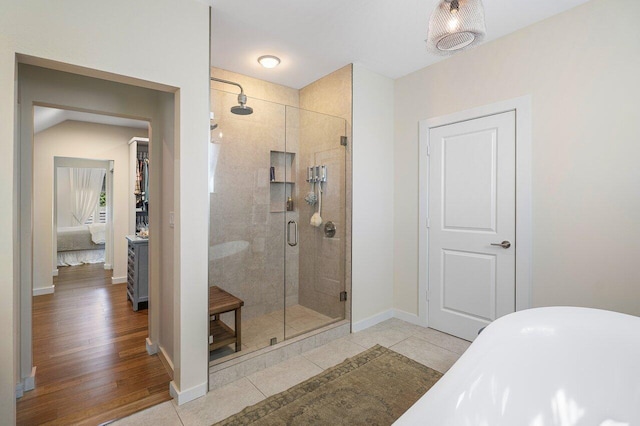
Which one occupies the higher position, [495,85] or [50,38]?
[495,85]

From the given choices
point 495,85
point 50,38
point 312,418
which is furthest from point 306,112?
point 312,418

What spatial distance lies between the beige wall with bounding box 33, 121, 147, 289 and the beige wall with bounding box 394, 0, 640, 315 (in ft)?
18.3

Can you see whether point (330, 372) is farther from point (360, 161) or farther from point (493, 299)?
point (360, 161)

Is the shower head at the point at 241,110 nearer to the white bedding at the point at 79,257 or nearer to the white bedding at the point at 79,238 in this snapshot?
the white bedding at the point at 79,238

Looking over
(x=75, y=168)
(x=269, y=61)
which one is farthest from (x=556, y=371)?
(x=75, y=168)

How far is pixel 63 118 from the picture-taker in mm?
4703

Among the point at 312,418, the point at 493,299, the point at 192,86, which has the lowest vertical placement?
the point at 312,418

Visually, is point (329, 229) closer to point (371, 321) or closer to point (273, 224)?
Answer: point (273, 224)

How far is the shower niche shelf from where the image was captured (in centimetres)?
282

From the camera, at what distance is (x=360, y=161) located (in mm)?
3164

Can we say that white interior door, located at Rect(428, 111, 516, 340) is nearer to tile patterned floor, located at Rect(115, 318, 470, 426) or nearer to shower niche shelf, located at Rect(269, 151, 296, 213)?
tile patterned floor, located at Rect(115, 318, 470, 426)

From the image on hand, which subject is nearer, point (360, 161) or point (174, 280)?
point (174, 280)

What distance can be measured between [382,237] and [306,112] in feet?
5.14

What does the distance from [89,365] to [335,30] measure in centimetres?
343
